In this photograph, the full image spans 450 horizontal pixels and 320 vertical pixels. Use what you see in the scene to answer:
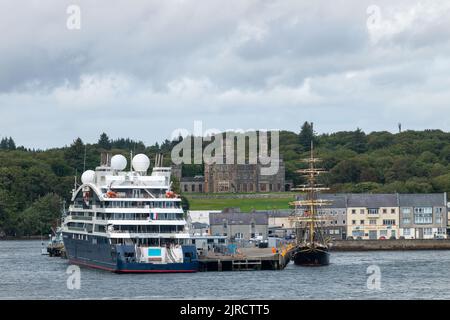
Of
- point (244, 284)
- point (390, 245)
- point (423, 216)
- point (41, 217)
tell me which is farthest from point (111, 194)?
point (41, 217)

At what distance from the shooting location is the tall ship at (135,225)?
7875cm

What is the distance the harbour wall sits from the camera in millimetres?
133500

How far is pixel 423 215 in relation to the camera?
148 m

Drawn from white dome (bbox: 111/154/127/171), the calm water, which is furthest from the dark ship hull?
white dome (bbox: 111/154/127/171)

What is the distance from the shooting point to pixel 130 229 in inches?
3211

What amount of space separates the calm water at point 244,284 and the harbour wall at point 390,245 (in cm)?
3816

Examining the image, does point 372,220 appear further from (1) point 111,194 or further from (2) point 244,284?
(2) point 244,284

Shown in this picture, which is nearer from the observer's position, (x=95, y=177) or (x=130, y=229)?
(x=130, y=229)

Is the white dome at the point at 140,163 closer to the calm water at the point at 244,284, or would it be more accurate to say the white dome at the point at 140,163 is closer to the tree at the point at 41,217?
the calm water at the point at 244,284

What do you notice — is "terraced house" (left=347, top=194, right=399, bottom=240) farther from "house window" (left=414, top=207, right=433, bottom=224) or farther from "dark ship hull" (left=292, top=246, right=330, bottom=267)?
"dark ship hull" (left=292, top=246, right=330, bottom=267)

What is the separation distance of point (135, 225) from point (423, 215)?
74.9m

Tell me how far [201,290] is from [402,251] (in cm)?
7125
